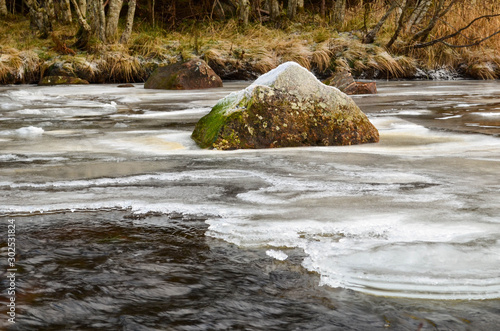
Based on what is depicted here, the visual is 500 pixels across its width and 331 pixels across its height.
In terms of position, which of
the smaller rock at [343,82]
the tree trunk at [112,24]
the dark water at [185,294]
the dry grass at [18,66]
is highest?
the tree trunk at [112,24]

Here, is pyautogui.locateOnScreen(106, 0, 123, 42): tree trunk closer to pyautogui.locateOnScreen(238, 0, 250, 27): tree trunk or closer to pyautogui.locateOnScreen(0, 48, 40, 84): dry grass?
pyautogui.locateOnScreen(0, 48, 40, 84): dry grass

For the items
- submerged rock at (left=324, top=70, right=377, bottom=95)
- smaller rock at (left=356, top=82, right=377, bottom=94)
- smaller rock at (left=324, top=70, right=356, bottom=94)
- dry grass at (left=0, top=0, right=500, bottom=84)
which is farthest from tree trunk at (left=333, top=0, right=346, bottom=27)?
smaller rock at (left=356, top=82, right=377, bottom=94)

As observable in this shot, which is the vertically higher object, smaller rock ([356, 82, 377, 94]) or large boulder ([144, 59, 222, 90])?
large boulder ([144, 59, 222, 90])

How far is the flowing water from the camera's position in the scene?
1.81m

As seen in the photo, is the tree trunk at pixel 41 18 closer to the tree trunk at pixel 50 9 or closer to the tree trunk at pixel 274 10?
the tree trunk at pixel 50 9

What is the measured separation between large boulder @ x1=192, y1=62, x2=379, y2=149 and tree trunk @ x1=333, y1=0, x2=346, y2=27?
12136mm

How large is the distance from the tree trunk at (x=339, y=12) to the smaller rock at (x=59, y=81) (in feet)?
23.9

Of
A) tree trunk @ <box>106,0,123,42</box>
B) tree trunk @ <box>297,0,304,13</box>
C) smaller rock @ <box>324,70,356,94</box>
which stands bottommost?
smaller rock @ <box>324,70,356,94</box>

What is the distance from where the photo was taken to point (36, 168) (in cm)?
384

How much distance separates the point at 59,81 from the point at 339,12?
792 centimetres

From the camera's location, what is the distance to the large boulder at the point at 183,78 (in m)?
11.3

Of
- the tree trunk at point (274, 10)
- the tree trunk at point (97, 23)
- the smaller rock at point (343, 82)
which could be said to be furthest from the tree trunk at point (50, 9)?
the smaller rock at point (343, 82)

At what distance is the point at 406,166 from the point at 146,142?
218 cm

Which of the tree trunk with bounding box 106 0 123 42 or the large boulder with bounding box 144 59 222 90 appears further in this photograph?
the tree trunk with bounding box 106 0 123 42
